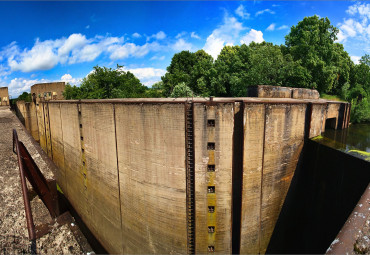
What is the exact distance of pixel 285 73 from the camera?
18.1 metres

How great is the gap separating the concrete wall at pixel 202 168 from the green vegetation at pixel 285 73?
1001 cm

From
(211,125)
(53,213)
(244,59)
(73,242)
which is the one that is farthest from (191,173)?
(244,59)

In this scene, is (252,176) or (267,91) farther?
(267,91)

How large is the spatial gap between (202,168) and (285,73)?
15.0m

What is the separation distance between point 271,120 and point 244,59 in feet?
59.1

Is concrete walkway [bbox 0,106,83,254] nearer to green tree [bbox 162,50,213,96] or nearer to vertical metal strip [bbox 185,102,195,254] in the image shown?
vertical metal strip [bbox 185,102,195,254]

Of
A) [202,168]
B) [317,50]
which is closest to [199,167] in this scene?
[202,168]

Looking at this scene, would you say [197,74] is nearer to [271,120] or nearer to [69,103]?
[69,103]

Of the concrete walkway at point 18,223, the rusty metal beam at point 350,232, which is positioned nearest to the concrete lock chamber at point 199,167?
the concrete walkway at point 18,223

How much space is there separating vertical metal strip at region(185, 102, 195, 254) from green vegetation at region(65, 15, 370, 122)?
1056cm

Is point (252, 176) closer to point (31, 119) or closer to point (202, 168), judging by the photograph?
point (202, 168)

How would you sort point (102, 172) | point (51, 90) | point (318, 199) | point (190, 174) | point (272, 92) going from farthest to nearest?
point (51, 90)
point (272, 92)
point (102, 172)
point (318, 199)
point (190, 174)

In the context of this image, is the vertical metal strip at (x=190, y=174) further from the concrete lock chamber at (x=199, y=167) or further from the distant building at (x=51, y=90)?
the distant building at (x=51, y=90)

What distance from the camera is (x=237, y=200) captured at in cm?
791
